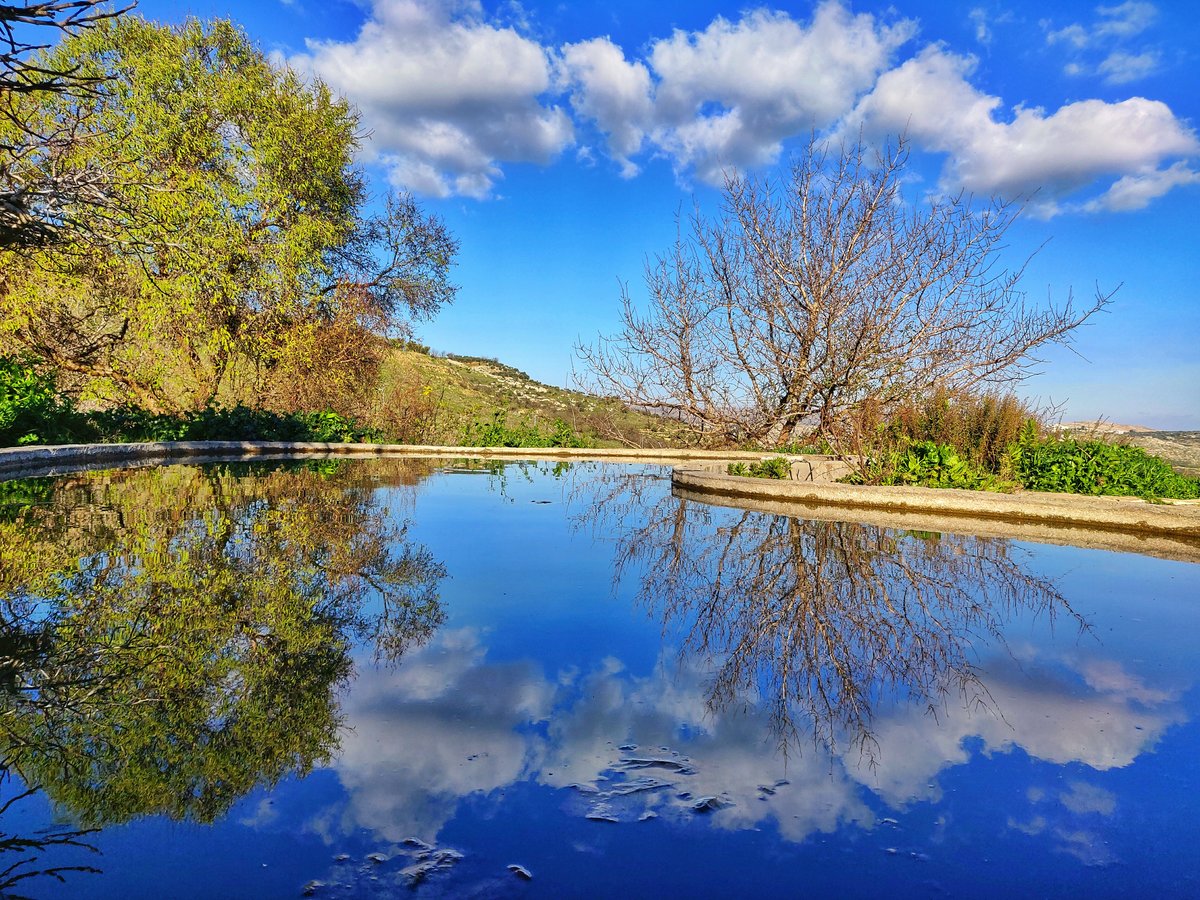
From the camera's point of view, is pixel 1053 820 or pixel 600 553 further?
pixel 600 553

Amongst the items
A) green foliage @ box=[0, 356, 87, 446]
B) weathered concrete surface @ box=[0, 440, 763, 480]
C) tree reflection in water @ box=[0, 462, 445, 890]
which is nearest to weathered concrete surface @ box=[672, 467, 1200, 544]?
weathered concrete surface @ box=[0, 440, 763, 480]

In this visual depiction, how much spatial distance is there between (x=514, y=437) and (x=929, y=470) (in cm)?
1315

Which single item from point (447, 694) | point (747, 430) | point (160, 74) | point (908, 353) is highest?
point (160, 74)

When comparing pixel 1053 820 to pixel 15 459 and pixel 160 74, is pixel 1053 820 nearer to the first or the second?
pixel 15 459

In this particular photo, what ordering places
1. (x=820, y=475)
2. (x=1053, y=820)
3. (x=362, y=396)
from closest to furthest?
1. (x=1053, y=820)
2. (x=820, y=475)
3. (x=362, y=396)

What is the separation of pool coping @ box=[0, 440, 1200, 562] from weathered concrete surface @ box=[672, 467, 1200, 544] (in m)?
0.01

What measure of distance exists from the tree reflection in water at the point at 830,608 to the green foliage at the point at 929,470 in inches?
118

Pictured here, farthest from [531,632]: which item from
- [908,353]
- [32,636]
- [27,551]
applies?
[908,353]

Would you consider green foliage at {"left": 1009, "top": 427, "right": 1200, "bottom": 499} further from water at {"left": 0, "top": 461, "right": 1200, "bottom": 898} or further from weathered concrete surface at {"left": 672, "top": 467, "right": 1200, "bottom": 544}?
water at {"left": 0, "top": 461, "right": 1200, "bottom": 898}

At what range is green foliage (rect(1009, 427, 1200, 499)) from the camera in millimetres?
11312

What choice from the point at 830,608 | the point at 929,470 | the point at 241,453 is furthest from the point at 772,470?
the point at 241,453

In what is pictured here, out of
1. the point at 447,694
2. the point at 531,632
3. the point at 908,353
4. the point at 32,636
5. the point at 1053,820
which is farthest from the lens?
the point at 908,353

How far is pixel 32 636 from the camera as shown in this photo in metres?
3.61

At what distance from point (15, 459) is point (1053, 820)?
11.6 m
